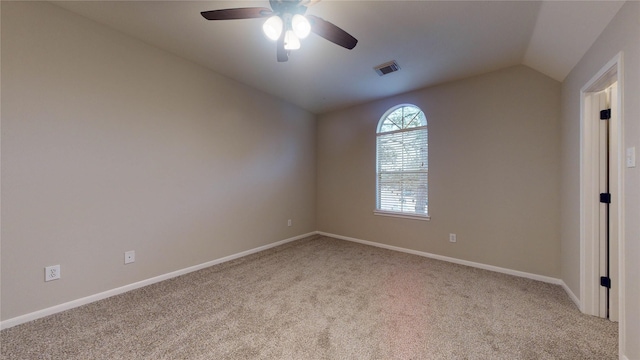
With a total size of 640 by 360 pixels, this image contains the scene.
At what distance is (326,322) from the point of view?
1.89 meters

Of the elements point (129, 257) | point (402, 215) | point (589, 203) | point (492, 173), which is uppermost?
point (492, 173)

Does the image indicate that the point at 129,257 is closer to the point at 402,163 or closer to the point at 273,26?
the point at 273,26

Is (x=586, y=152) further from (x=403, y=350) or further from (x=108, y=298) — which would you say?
A: (x=108, y=298)

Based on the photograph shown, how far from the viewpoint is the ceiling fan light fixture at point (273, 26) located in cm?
163

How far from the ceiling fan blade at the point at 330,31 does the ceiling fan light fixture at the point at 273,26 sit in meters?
0.22

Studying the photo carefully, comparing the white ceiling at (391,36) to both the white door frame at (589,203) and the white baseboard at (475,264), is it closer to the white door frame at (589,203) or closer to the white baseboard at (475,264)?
the white door frame at (589,203)

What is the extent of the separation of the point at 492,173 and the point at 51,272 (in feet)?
15.6

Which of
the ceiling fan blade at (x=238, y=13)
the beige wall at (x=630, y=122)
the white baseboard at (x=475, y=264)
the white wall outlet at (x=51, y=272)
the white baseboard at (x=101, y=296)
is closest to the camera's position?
the beige wall at (x=630, y=122)

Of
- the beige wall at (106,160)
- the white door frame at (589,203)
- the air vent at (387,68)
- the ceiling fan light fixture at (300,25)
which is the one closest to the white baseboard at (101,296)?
the beige wall at (106,160)

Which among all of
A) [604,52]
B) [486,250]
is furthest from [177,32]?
[486,250]

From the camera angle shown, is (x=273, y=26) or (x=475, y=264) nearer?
(x=273, y=26)

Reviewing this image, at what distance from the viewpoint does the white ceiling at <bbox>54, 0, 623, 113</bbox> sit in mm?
1882

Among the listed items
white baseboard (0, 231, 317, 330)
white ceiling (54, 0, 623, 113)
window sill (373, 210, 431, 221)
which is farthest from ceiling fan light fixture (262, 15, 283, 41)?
window sill (373, 210, 431, 221)

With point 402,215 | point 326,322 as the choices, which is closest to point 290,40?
point 326,322
